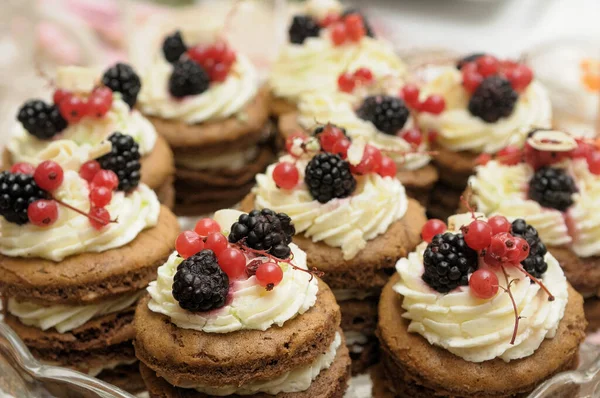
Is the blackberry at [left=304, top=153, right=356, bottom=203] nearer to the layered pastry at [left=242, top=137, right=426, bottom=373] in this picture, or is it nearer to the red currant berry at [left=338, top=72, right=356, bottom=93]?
the layered pastry at [left=242, top=137, right=426, bottom=373]

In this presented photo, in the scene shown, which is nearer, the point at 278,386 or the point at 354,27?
the point at 278,386

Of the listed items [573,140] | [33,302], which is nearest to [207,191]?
[33,302]

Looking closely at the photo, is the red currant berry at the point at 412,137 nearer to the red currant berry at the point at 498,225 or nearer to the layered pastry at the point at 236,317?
the red currant berry at the point at 498,225

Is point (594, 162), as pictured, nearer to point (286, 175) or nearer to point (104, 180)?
point (286, 175)

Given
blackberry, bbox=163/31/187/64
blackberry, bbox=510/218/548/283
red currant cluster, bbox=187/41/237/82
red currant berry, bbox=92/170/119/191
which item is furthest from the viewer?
blackberry, bbox=163/31/187/64

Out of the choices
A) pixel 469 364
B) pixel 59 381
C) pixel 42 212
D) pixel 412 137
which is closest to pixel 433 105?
pixel 412 137

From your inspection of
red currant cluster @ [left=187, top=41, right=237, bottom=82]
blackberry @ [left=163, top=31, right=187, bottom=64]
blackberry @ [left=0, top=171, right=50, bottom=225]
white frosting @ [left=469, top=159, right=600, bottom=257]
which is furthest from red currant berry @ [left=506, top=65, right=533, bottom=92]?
blackberry @ [left=0, top=171, right=50, bottom=225]

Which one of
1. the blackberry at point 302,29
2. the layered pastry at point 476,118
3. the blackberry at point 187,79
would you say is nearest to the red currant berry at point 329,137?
the layered pastry at point 476,118
